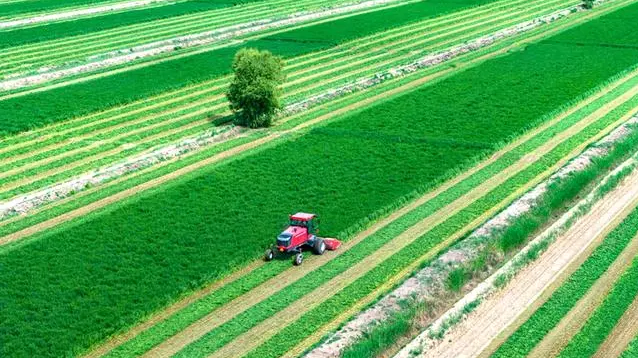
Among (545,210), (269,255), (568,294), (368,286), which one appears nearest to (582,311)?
(568,294)

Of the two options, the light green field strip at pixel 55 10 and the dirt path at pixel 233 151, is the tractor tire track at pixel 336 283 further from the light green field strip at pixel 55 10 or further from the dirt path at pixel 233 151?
the light green field strip at pixel 55 10

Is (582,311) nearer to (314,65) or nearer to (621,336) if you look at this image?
(621,336)

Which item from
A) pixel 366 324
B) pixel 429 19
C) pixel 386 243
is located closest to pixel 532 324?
pixel 366 324

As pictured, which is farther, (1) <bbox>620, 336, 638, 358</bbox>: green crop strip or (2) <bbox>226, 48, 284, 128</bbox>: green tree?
(2) <bbox>226, 48, 284, 128</bbox>: green tree

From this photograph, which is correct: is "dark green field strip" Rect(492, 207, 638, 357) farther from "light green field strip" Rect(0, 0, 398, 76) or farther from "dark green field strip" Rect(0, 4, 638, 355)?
"light green field strip" Rect(0, 0, 398, 76)

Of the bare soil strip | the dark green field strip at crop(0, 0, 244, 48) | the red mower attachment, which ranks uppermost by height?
the bare soil strip

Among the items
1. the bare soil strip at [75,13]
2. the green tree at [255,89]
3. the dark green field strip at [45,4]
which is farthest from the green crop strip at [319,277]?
the dark green field strip at [45,4]

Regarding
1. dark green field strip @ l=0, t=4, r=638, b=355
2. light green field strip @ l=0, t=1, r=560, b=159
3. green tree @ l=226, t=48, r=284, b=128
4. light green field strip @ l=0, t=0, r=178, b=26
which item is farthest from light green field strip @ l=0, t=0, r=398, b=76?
dark green field strip @ l=0, t=4, r=638, b=355
